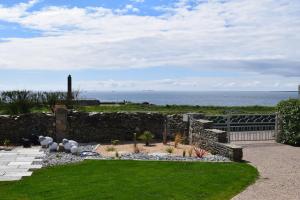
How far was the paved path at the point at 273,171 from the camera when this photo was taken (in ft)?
31.2

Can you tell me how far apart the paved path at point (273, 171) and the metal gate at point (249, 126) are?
1.43 meters

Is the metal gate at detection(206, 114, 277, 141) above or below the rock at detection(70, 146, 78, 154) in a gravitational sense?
above

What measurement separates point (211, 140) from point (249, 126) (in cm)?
486

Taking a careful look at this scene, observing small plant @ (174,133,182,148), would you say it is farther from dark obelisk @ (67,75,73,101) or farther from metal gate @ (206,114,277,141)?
dark obelisk @ (67,75,73,101)

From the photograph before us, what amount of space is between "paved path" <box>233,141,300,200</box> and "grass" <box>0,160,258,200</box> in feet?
1.07

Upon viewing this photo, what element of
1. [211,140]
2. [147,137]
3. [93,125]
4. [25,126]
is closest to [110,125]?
[93,125]

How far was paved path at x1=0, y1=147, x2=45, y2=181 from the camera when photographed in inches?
440

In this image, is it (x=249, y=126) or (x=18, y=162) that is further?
(x=249, y=126)

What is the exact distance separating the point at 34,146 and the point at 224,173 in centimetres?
805

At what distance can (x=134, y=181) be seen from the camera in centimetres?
1033

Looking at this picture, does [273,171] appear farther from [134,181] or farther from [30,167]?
[30,167]

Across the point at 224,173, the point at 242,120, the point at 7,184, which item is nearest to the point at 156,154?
the point at 224,173

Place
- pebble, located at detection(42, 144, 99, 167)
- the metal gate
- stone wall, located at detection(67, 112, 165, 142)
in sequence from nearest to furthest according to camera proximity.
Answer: pebble, located at detection(42, 144, 99, 167) < stone wall, located at detection(67, 112, 165, 142) < the metal gate

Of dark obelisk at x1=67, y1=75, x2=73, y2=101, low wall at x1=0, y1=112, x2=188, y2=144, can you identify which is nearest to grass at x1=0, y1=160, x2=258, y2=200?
low wall at x1=0, y1=112, x2=188, y2=144
